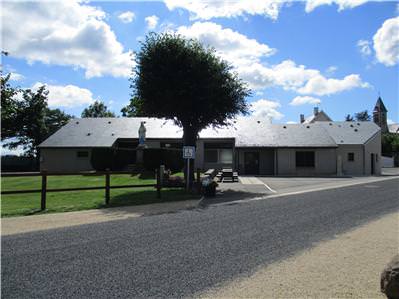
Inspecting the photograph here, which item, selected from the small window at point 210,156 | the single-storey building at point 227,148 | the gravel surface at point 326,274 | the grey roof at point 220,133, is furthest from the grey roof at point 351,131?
the gravel surface at point 326,274

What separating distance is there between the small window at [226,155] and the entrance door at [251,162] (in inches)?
56.3

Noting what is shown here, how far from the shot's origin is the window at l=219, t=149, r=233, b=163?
117 feet

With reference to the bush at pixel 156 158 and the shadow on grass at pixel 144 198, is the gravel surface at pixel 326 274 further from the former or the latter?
the bush at pixel 156 158

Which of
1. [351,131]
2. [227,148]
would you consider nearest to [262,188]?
[227,148]

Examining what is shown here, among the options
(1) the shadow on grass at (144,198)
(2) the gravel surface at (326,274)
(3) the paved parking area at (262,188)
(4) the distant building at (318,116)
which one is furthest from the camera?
(4) the distant building at (318,116)

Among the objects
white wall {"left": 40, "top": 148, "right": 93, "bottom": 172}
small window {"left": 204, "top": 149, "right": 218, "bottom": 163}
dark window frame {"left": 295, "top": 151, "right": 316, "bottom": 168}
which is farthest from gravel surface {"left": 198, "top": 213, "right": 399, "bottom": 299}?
white wall {"left": 40, "top": 148, "right": 93, "bottom": 172}

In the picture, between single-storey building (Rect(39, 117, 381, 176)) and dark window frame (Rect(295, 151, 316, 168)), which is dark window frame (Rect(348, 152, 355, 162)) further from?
dark window frame (Rect(295, 151, 316, 168))

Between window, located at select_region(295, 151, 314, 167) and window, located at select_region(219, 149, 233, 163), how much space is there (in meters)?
6.07

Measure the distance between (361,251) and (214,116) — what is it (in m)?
14.0

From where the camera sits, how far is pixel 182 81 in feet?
61.9

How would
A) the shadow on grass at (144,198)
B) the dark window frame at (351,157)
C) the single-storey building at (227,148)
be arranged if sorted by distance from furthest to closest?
the dark window frame at (351,157) < the single-storey building at (227,148) < the shadow on grass at (144,198)

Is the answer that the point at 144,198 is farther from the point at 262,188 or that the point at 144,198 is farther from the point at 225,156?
the point at 225,156

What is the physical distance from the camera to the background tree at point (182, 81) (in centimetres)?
1894

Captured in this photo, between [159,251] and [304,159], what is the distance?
102 feet
